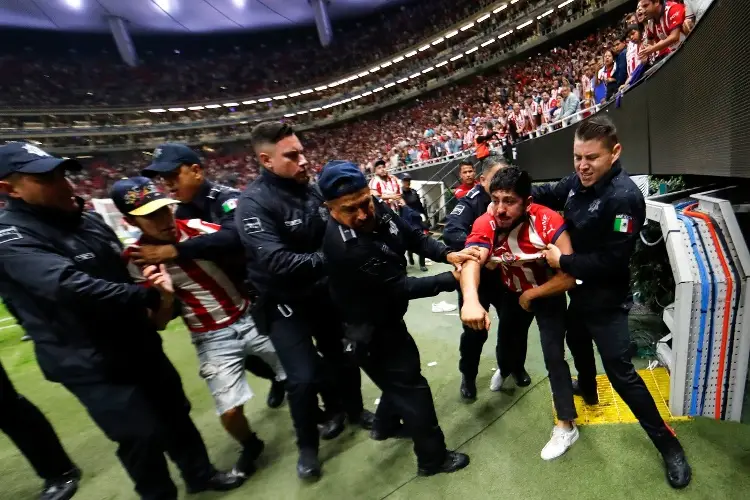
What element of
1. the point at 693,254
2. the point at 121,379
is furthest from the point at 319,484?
the point at 693,254

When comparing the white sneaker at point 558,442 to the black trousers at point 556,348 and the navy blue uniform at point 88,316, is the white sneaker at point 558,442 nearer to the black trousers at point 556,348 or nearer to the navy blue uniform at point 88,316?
the black trousers at point 556,348

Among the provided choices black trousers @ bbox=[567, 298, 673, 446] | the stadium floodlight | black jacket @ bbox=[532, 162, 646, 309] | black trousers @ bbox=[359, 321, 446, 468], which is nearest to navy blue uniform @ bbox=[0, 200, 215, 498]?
black trousers @ bbox=[359, 321, 446, 468]

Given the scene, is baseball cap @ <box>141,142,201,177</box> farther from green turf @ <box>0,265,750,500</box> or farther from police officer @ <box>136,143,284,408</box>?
green turf @ <box>0,265,750,500</box>

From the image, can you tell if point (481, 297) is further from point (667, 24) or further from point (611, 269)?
point (667, 24)

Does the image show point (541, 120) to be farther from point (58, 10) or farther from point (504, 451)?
point (58, 10)

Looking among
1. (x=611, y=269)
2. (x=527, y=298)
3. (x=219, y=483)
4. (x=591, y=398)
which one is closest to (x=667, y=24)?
(x=611, y=269)

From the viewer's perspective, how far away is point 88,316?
184 centimetres

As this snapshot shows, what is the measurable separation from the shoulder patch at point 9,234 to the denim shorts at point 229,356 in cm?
105

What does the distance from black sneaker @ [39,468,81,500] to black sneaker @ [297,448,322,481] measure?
1.66 metres

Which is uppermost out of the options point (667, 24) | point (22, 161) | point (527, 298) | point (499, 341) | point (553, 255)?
point (667, 24)

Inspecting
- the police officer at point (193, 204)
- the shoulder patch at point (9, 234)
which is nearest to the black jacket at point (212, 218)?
the police officer at point (193, 204)

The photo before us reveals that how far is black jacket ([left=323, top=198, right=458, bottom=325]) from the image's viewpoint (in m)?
1.74

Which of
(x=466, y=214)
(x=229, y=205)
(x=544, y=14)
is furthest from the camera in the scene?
(x=544, y=14)

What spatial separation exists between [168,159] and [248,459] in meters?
2.08
